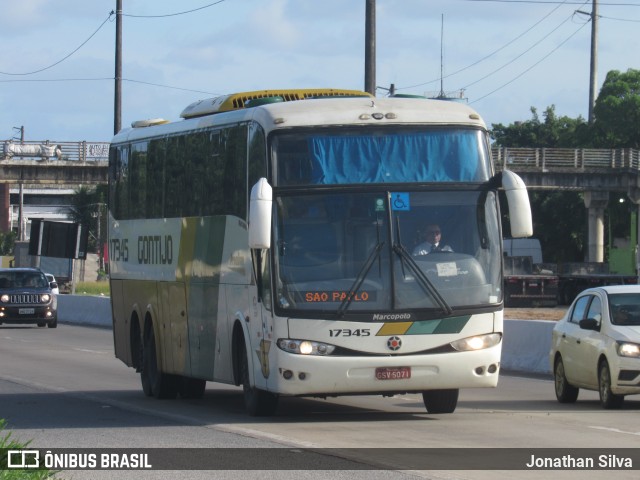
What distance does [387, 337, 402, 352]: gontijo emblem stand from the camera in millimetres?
14078

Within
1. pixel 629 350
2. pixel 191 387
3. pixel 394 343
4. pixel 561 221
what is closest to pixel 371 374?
pixel 394 343

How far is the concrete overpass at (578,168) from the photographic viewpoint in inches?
2995

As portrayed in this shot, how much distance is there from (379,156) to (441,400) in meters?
2.90

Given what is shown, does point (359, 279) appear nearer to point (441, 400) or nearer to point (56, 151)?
point (441, 400)

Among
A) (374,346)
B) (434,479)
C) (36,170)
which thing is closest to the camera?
(434,479)

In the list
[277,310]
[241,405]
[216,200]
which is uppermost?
[216,200]

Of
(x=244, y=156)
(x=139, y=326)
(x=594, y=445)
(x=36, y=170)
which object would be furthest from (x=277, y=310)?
(x=36, y=170)

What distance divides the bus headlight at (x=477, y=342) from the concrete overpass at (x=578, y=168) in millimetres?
61848

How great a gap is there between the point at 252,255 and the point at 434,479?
17.1 feet

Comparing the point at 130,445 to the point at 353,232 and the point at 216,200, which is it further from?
the point at 216,200

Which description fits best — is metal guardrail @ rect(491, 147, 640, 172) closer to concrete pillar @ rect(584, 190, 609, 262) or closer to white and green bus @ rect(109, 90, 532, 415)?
concrete pillar @ rect(584, 190, 609, 262)

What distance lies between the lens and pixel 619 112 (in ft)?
273

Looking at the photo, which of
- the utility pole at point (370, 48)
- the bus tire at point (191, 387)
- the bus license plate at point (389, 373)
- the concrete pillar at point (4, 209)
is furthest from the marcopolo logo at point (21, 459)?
the concrete pillar at point (4, 209)

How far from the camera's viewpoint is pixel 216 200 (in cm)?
1648
